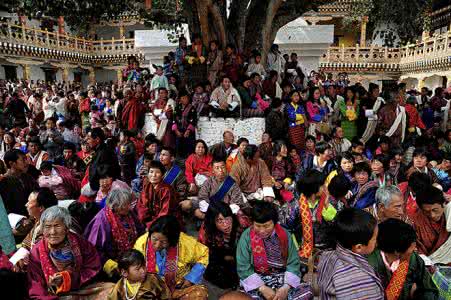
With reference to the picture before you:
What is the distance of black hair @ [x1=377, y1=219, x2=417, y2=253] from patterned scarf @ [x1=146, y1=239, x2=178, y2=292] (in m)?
1.61

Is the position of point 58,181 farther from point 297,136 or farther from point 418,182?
point 297,136

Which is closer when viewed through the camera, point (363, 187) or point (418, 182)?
point (418, 182)

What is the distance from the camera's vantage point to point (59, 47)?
25188mm

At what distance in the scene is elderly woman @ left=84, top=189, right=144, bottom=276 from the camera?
11.1ft

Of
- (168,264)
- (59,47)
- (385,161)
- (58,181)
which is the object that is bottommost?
(168,264)

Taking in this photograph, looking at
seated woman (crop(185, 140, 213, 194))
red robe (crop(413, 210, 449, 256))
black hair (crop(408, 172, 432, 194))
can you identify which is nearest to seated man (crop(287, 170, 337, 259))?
red robe (crop(413, 210, 449, 256))

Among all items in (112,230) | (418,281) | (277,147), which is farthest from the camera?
(277,147)

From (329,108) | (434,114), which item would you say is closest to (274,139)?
(329,108)

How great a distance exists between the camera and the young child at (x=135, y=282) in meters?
2.67

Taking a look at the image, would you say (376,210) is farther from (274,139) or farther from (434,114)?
(434,114)

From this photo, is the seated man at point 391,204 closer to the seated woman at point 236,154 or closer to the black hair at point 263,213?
the black hair at point 263,213

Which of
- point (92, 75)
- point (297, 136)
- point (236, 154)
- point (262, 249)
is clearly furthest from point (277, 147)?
point (92, 75)

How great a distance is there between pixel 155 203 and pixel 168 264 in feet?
4.06

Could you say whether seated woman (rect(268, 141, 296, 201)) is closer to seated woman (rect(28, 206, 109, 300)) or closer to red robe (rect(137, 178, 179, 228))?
red robe (rect(137, 178, 179, 228))
